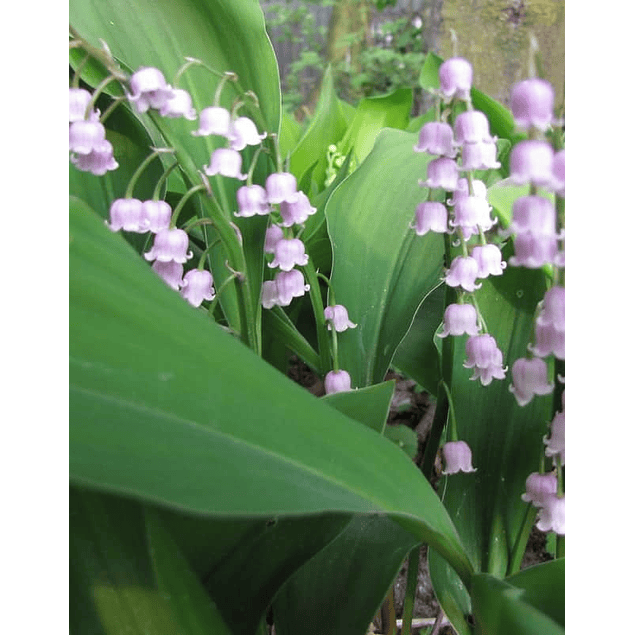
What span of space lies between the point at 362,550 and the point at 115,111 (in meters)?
0.49

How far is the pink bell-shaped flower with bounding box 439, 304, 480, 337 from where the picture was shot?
0.57 metres

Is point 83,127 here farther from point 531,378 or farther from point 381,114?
point 381,114

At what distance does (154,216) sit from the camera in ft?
1.94

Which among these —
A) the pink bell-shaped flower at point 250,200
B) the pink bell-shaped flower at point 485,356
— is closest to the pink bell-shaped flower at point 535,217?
the pink bell-shaped flower at point 485,356

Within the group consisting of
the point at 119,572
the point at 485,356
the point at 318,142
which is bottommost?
the point at 119,572

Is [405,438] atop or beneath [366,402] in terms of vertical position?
beneath

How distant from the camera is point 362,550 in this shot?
588mm

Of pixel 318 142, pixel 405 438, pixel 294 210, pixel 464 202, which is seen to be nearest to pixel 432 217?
pixel 464 202

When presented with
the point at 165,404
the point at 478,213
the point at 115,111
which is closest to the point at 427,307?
the point at 478,213

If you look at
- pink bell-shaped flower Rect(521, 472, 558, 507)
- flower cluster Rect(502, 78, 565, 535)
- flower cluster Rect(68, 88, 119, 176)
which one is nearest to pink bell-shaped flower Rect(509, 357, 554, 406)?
flower cluster Rect(502, 78, 565, 535)

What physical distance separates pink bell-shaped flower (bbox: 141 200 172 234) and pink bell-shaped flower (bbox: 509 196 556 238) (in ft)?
1.08

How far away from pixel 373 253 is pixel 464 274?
215 millimetres

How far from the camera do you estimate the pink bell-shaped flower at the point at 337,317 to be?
72 centimetres

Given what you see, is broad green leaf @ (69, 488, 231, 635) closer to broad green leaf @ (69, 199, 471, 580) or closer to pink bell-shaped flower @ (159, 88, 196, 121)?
broad green leaf @ (69, 199, 471, 580)
